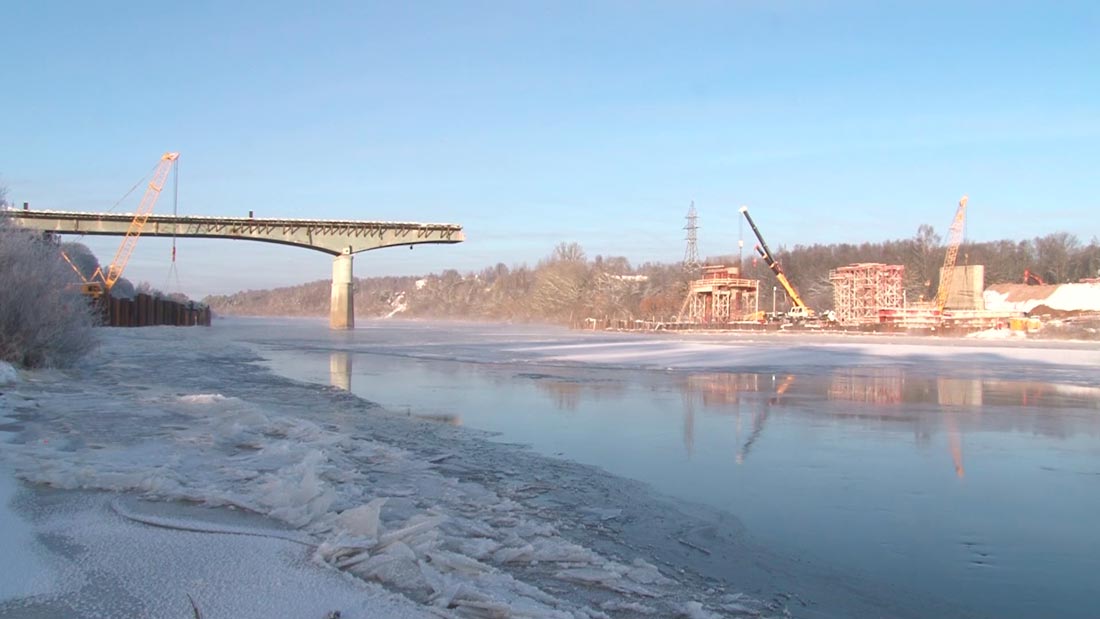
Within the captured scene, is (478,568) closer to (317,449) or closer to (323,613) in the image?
(323,613)

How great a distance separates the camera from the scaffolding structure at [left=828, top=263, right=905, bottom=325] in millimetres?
96125

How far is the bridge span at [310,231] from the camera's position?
240ft

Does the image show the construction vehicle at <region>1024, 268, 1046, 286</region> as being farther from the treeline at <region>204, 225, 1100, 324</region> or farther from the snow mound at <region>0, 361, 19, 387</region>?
the snow mound at <region>0, 361, 19, 387</region>

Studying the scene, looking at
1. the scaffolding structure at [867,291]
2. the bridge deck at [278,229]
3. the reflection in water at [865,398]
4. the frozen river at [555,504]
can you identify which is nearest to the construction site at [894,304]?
the scaffolding structure at [867,291]

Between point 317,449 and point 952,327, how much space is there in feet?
274

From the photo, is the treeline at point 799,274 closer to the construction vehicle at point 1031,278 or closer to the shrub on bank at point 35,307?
the construction vehicle at point 1031,278

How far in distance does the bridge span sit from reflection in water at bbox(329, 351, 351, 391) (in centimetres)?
3904

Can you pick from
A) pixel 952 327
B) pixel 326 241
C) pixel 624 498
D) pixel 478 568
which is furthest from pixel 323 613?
pixel 952 327

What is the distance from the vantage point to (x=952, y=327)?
82.1 meters

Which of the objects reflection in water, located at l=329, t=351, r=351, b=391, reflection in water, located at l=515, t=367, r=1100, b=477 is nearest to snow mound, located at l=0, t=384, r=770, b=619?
reflection in water, located at l=515, t=367, r=1100, b=477

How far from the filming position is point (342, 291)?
77812 millimetres

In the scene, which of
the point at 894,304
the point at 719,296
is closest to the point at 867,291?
the point at 894,304

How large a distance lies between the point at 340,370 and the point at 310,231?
51558mm

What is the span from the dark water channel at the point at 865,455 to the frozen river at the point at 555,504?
0.05 meters
